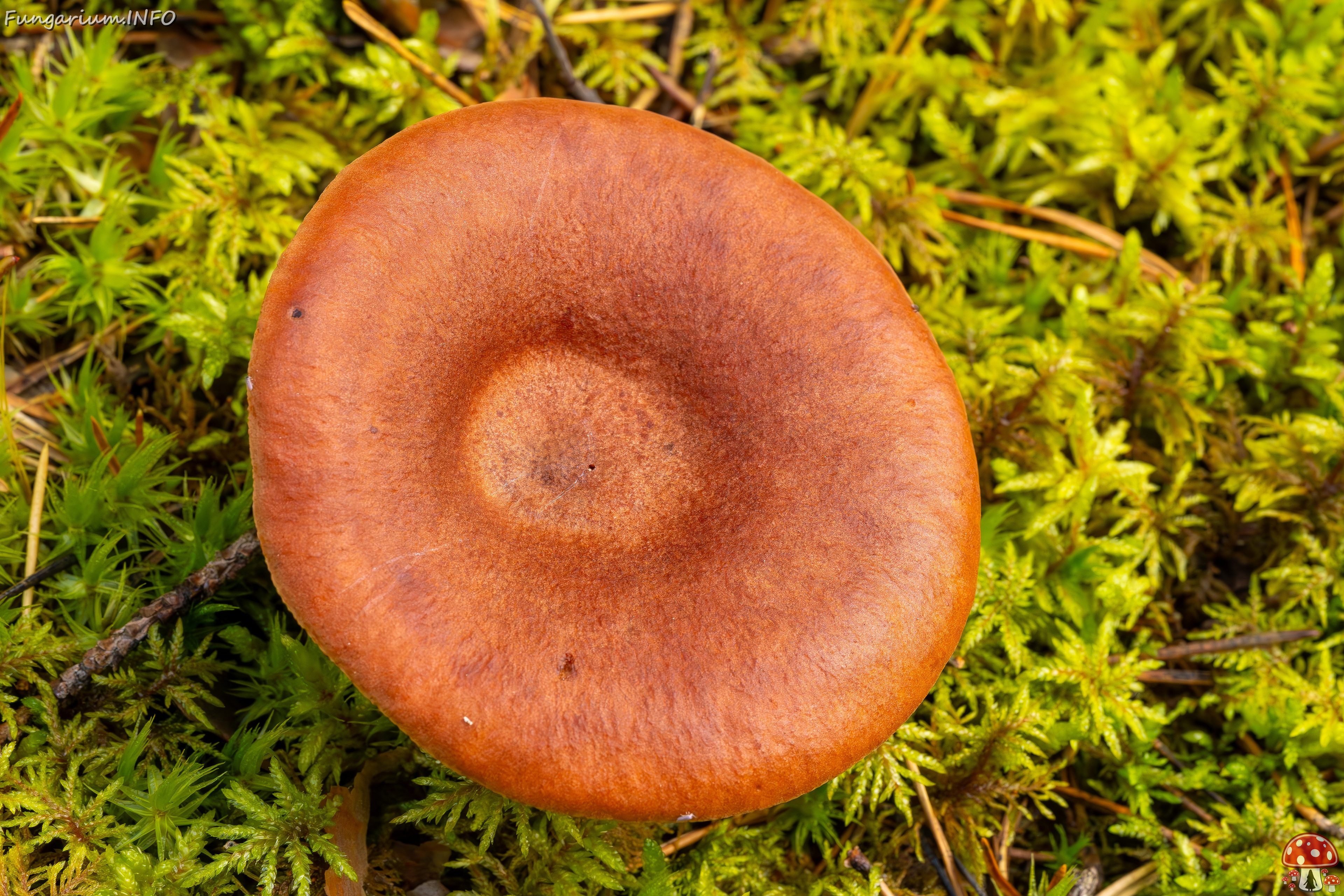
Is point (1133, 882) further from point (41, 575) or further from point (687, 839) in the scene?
point (41, 575)

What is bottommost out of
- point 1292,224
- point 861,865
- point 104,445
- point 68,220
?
point 861,865

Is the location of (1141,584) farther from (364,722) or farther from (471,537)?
(364,722)

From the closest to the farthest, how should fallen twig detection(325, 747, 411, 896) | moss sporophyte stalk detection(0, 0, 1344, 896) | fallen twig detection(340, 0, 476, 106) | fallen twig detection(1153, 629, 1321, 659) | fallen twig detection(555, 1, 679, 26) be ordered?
fallen twig detection(325, 747, 411, 896) → moss sporophyte stalk detection(0, 0, 1344, 896) → fallen twig detection(1153, 629, 1321, 659) → fallen twig detection(340, 0, 476, 106) → fallen twig detection(555, 1, 679, 26)

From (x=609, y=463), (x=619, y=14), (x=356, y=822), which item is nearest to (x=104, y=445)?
(x=356, y=822)

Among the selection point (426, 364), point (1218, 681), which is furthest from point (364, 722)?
point (1218, 681)

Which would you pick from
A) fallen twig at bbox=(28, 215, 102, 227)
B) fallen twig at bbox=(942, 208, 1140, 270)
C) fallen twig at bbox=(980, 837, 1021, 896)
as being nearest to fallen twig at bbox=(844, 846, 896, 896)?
fallen twig at bbox=(980, 837, 1021, 896)

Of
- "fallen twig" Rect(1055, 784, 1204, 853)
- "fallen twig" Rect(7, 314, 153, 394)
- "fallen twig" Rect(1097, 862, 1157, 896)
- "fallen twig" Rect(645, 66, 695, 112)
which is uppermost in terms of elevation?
"fallen twig" Rect(645, 66, 695, 112)

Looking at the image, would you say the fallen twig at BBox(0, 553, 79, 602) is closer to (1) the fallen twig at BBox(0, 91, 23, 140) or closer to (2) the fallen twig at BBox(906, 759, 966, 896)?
(1) the fallen twig at BBox(0, 91, 23, 140)

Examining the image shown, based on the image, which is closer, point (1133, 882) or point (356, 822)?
point (356, 822)
